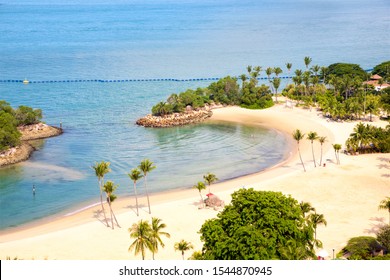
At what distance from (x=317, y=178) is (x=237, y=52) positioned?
122 metres

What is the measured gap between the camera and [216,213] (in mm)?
55156

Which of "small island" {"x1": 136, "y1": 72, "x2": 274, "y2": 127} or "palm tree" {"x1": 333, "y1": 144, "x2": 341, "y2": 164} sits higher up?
"small island" {"x1": 136, "y1": 72, "x2": 274, "y2": 127}

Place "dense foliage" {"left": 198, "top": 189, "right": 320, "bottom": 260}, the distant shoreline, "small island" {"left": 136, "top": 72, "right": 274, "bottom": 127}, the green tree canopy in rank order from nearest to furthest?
"dense foliage" {"left": 198, "top": 189, "right": 320, "bottom": 260} < the distant shoreline < "small island" {"left": 136, "top": 72, "right": 274, "bottom": 127} < the green tree canopy

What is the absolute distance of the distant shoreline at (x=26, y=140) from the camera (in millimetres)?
76938

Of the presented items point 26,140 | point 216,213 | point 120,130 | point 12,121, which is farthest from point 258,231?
point 26,140

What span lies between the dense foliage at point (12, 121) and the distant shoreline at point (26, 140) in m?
0.98

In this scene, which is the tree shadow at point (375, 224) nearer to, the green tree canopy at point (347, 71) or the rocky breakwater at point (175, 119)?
the rocky breakwater at point (175, 119)

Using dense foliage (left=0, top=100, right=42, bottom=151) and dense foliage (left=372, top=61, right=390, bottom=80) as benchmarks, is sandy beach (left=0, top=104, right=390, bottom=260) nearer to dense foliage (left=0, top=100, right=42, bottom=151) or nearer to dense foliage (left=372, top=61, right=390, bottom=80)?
dense foliage (left=0, top=100, right=42, bottom=151)

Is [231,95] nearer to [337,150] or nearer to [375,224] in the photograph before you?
[337,150]

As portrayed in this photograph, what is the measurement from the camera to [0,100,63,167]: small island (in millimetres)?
77844

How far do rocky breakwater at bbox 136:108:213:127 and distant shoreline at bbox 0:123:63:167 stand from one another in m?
16.0

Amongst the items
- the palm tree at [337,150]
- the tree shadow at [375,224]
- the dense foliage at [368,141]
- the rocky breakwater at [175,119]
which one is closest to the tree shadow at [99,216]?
the tree shadow at [375,224]

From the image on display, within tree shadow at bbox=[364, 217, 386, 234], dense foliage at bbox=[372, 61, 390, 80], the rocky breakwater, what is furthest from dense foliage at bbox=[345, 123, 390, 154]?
dense foliage at bbox=[372, 61, 390, 80]

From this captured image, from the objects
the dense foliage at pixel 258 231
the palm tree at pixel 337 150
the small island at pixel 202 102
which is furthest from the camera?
the small island at pixel 202 102
